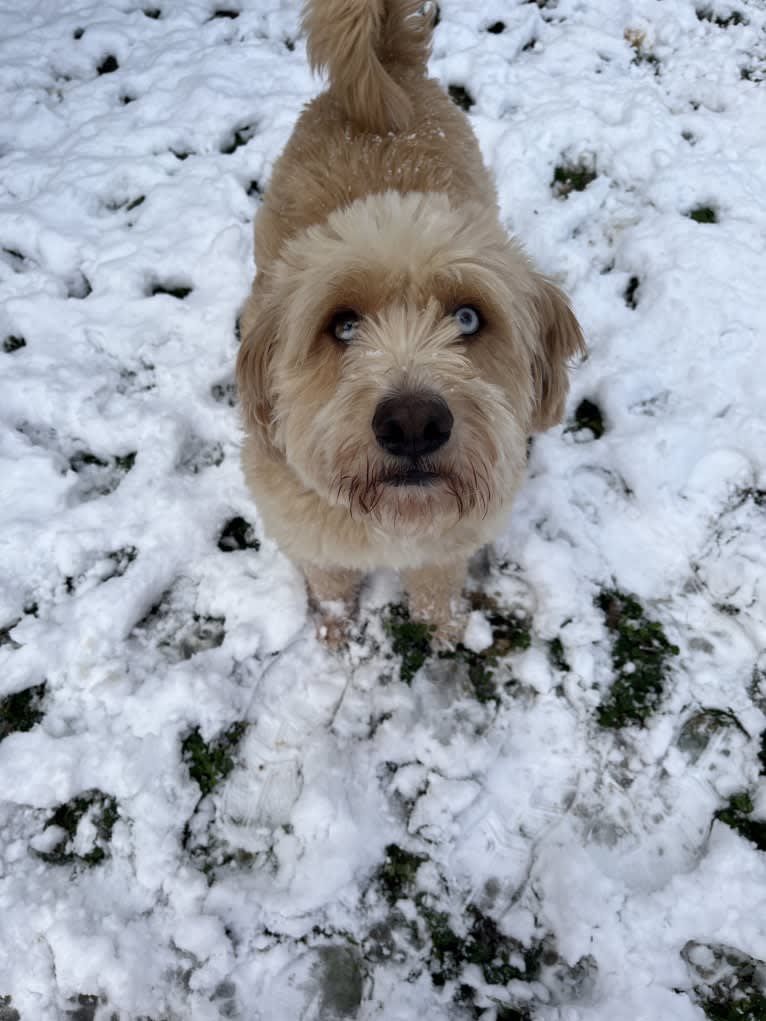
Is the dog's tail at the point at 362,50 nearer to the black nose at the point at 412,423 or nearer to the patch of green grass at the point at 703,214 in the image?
the black nose at the point at 412,423

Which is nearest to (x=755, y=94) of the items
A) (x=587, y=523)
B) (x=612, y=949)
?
(x=587, y=523)

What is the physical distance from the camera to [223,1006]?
82.0 inches

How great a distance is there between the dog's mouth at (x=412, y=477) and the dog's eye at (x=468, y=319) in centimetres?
49

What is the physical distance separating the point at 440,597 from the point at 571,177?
116 inches

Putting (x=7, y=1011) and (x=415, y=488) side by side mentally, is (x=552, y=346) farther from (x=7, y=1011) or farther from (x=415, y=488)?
(x=7, y=1011)

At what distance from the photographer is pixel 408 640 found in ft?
9.23

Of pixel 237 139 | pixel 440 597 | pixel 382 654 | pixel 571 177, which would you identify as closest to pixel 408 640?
pixel 382 654

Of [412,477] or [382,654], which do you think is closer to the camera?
[412,477]

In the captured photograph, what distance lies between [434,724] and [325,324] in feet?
5.38

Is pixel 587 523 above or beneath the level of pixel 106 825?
above

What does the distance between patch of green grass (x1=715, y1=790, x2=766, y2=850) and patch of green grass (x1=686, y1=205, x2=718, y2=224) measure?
10.4 ft

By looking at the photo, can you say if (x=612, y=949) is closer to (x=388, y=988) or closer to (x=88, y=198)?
(x=388, y=988)

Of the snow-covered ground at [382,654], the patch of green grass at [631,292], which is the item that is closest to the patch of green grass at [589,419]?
the snow-covered ground at [382,654]

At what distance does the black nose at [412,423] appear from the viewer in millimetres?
1624
